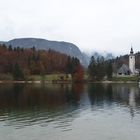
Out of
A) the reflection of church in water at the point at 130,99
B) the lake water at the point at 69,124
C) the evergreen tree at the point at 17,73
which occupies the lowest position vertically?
the lake water at the point at 69,124

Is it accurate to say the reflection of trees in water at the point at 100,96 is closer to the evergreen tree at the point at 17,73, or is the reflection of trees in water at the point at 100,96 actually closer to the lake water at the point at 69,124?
the lake water at the point at 69,124

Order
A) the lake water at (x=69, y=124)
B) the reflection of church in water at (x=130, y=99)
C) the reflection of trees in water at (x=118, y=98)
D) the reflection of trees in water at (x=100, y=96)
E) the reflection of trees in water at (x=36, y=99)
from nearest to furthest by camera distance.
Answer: the lake water at (x=69, y=124) → the reflection of church in water at (x=130, y=99) → the reflection of trees in water at (x=36, y=99) → the reflection of trees in water at (x=118, y=98) → the reflection of trees in water at (x=100, y=96)

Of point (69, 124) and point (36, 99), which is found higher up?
point (36, 99)

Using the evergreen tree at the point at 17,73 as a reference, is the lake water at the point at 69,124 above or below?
below

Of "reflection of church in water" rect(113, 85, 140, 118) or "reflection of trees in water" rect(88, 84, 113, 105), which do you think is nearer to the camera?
"reflection of church in water" rect(113, 85, 140, 118)

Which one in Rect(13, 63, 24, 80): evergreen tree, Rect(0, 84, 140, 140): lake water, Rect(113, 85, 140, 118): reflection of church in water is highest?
Rect(13, 63, 24, 80): evergreen tree

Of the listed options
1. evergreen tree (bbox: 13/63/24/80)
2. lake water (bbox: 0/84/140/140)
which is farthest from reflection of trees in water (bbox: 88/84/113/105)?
evergreen tree (bbox: 13/63/24/80)

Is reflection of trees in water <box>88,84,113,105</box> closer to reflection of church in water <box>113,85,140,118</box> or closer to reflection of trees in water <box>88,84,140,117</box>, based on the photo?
reflection of trees in water <box>88,84,140,117</box>

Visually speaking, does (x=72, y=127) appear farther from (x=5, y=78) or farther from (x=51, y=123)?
(x=5, y=78)

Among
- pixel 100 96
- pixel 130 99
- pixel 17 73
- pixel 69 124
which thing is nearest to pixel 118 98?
pixel 130 99

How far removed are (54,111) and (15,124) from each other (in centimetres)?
1441

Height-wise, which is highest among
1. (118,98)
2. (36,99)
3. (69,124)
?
(36,99)

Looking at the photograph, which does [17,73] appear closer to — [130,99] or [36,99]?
[36,99]

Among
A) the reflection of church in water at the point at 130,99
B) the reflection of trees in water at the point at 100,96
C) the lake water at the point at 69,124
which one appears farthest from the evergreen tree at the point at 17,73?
the lake water at the point at 69,124
